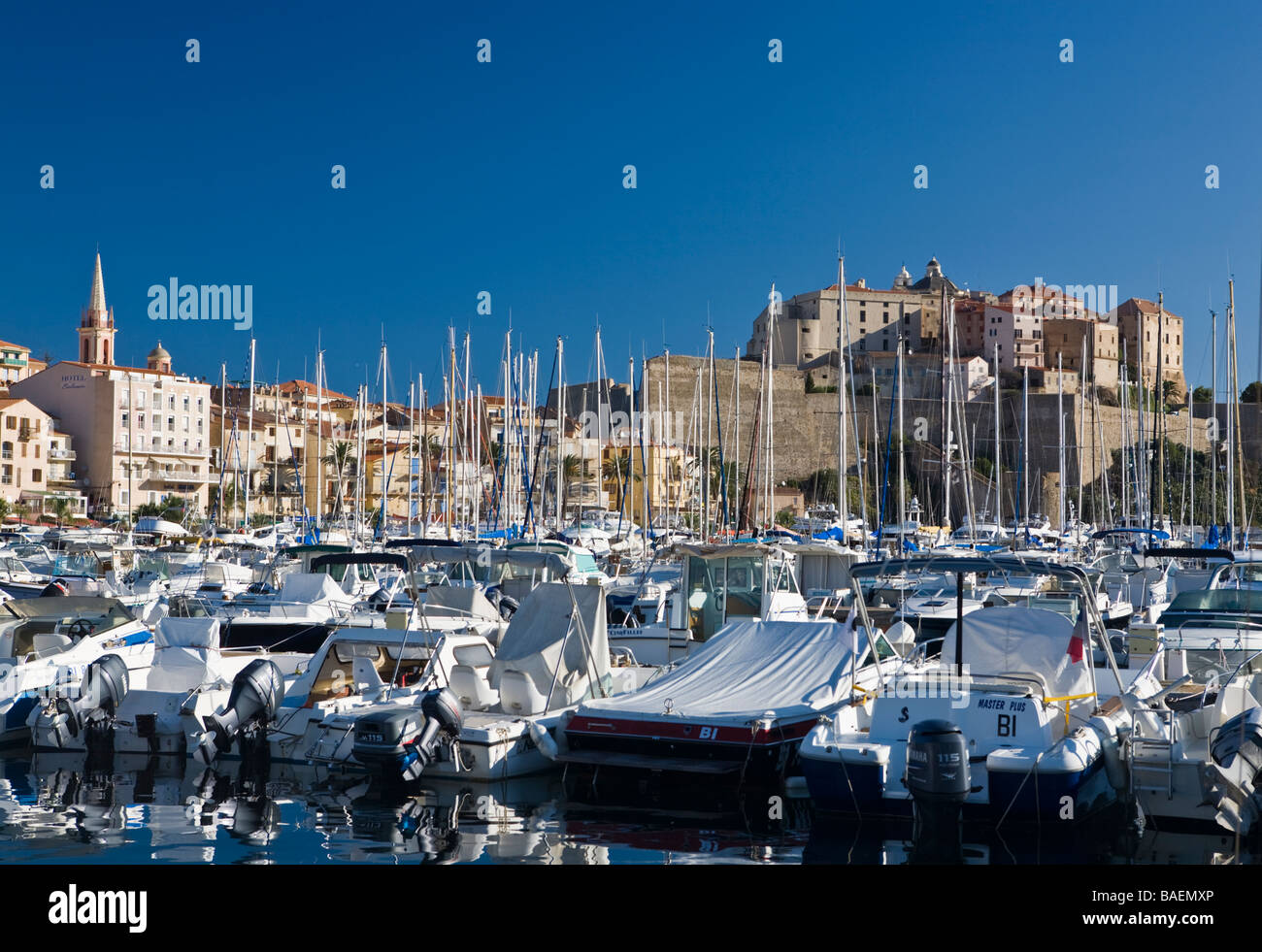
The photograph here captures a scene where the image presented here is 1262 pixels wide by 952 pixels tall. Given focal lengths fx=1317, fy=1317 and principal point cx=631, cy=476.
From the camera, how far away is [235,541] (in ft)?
115

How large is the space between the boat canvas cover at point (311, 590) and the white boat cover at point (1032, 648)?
11757 millimetres

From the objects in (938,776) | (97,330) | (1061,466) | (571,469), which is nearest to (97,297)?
(97,330)

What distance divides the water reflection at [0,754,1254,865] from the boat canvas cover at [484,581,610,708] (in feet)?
3.76

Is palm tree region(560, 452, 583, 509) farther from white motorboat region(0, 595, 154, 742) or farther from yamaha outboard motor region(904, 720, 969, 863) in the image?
yamaha outboard motor region(904, 720, 969, 863)

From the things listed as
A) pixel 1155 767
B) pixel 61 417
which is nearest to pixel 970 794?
pixel 1155 767

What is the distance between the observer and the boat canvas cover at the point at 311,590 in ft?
69.0

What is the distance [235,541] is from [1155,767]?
2880 centimetres

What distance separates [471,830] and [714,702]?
9.62 ft

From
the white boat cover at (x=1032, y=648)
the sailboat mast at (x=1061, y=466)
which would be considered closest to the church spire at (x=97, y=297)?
the sailboat mast at (x=1061, y=466)

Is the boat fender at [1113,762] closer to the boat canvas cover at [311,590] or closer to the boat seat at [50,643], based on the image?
the boat seat at [50,643]

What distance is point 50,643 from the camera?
14.8 metres

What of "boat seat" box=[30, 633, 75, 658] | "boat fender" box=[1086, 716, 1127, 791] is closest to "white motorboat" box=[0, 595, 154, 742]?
"boat seat" box=[30, 633, 75, 658]

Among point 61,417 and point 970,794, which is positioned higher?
point 61,417
